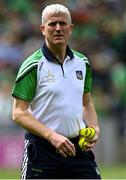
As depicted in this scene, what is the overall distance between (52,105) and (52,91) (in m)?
0.12

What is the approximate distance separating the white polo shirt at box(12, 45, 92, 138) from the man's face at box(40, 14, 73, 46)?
0.15 meters

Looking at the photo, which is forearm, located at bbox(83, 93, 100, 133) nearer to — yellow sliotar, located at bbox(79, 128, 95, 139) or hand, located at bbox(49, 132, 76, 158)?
yellow sliotar, located at bbox(79, 128, 95, 139)

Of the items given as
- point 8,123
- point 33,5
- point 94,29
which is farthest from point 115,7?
point 8,123

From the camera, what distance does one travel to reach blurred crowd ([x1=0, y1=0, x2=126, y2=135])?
1670 cm

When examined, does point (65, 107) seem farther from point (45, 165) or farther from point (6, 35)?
point (6, 35)

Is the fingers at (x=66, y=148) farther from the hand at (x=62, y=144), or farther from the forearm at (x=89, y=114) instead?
the forearm at (x=89, y=114)

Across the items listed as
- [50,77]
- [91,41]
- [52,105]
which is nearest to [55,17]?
[50,77]

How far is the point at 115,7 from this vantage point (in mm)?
18953

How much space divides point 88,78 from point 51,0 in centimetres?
1242

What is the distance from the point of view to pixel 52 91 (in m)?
6.07

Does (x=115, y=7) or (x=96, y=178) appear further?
(x=115, y=7)

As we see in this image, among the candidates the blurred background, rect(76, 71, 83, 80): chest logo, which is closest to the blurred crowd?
the blurred background

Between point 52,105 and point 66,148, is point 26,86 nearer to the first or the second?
point 52,105

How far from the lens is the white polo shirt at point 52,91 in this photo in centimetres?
604
